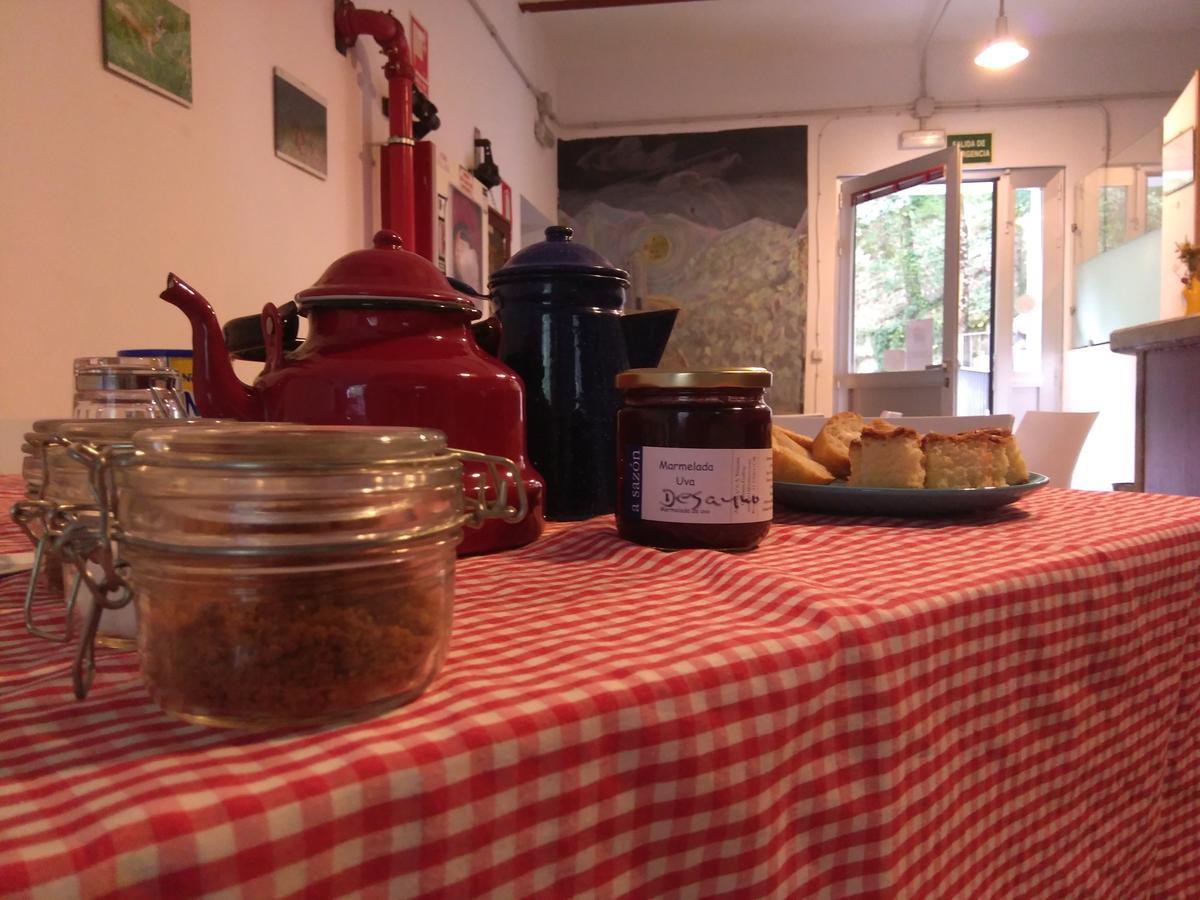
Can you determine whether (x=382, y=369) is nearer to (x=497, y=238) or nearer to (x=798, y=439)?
(x=798, y=439)

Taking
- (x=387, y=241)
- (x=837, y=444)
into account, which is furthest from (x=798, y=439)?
(x=387, y=241)

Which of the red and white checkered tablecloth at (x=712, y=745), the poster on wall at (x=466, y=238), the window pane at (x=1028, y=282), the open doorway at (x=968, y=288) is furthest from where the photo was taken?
the window pane at (x=1028, y=282)

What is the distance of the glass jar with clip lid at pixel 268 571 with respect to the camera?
0.95ft

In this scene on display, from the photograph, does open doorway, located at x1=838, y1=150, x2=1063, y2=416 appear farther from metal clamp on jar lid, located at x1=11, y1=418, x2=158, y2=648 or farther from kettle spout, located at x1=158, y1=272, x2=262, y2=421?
metal clamp on jar lid, located at x1=11, y1=418, x2=158, y2=648

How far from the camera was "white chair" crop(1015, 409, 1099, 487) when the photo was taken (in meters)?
2.16

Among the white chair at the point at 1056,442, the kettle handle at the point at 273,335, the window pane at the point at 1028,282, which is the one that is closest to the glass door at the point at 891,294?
the window pane at the point at 1028,282

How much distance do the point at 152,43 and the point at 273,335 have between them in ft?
4.22

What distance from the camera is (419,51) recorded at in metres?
2.70

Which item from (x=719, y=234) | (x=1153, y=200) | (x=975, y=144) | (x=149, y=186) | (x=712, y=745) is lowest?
(x=712, y=745)

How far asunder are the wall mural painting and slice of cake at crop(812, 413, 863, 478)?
3859 millimetres

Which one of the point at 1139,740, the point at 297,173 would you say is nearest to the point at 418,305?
the point at 1139,740

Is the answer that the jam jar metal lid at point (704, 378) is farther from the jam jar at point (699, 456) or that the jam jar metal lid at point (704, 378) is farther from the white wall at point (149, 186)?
the white wall at point (149, 186)

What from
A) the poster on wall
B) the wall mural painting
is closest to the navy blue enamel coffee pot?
the poster on wall

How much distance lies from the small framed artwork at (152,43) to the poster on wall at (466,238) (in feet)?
4.39
